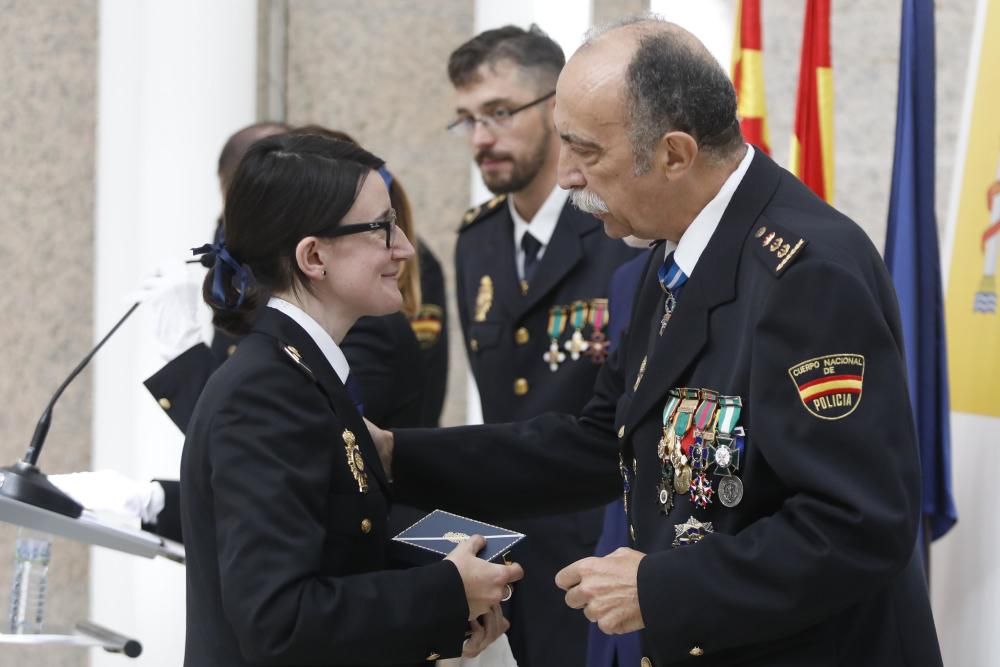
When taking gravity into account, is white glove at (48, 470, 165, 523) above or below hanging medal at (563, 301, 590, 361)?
below

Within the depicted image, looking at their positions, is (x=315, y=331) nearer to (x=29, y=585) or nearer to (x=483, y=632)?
(x=483, y=632)

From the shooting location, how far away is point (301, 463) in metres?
1.87

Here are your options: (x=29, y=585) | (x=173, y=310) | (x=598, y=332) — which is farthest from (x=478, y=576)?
(x=173, y=310)

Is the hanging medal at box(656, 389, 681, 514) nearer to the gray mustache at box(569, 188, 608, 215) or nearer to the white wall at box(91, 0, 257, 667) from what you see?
the gray mustache at box(569, 188, 608, 215)

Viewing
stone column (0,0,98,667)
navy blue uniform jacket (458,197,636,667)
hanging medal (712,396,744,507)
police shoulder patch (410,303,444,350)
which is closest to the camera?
hanging medal (712,396,744,507)

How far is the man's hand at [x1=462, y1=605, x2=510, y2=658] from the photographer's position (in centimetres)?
206

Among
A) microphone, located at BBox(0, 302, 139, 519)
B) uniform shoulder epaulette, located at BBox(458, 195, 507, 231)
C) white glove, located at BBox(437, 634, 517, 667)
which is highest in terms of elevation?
uniform shoulder epaulette, located at BBox(458, 195, 507, 231)

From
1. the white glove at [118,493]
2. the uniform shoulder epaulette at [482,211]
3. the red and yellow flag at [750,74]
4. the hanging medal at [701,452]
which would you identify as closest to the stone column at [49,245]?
the uniform shoulder epaulette at [482,211]

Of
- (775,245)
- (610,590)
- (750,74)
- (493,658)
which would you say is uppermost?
(750,74)

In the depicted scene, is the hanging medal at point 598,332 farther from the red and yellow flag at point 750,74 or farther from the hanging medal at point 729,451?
the hanging medal at point 729,451

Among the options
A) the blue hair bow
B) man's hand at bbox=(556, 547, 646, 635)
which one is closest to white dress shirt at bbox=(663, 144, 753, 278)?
man's hand at bbox=(556, 547, 646, 635)

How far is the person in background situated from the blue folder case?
0.03m

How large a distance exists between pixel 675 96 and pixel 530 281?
4.34 ft

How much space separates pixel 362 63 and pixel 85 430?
1682 millimetres
